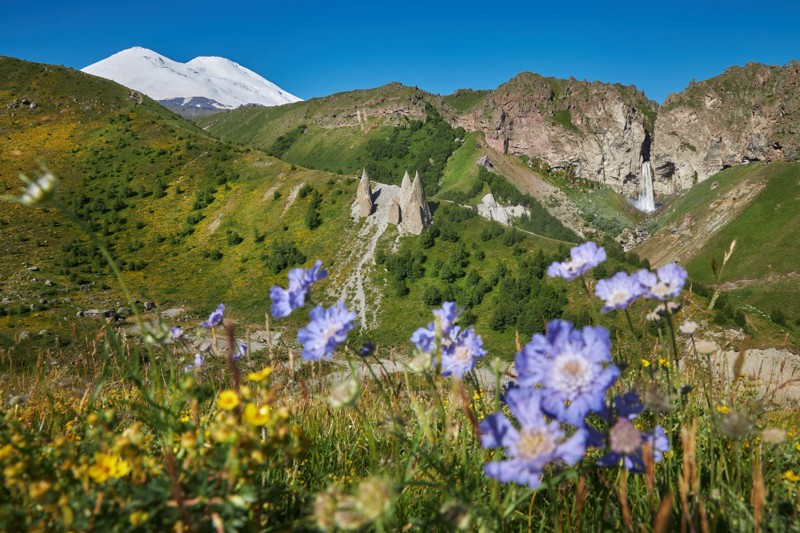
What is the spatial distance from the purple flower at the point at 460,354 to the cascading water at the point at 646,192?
6276 inches

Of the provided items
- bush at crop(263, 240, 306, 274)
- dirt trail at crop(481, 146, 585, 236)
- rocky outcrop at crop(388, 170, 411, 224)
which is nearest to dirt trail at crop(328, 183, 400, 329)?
rocky outcrop at crop(388, 170, 411, 224)

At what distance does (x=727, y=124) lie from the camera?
11394cm

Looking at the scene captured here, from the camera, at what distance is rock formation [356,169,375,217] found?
57125 millimetres

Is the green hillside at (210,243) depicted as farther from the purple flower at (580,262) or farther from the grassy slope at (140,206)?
the purple flower at (580,262)

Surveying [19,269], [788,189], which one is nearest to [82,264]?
[19,269]

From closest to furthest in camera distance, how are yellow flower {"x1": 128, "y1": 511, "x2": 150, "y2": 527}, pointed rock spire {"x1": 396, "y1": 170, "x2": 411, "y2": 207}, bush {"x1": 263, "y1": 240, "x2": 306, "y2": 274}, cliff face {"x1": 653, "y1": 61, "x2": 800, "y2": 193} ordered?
1. yellow flower {"x1": 128, "y1": 511, "x2": 150, "y2": 527}
2. bush {"x1": 263, "y1": 240, "x2": 306, "y2": 274}
3. pointed rock spire {"x1": 396, "y1": 170, "x2": 411, "y2": 207}
4. cliff face {"x1": 653, "y1": 61, "x2": 800, "y2": 193}

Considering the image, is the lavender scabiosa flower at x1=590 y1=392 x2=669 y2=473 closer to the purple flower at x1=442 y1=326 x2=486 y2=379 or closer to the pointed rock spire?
the purple flower at x1=442 y1=326 x2=486 y2=379

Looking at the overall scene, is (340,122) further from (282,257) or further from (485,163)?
(282,257)

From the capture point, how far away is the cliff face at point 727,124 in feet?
309

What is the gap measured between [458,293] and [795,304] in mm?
46811

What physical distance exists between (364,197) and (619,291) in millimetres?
56371

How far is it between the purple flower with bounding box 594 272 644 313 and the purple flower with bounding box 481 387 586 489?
2.35 feet

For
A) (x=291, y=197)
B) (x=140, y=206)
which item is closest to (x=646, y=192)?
(x=291, y=197)

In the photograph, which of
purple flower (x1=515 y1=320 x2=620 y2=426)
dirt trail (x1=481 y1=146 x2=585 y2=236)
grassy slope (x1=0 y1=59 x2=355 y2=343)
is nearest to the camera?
purple flower (x1=515 y1=320 x2=620 y2=426)
